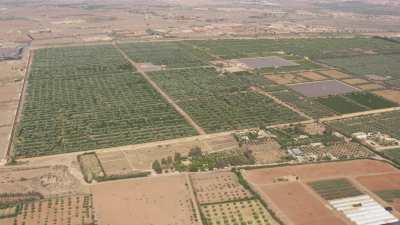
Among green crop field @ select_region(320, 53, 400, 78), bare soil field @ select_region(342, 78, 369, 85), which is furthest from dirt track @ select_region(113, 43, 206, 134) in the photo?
green crop field @ select_region(320, 53, 400, 78)

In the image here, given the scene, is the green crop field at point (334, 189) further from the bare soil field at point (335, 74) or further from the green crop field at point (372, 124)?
the bare soil field at point (335, 74)

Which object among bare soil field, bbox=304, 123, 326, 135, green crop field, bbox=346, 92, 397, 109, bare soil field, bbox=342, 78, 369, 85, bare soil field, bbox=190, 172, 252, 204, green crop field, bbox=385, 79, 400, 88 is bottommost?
bare soil field, bbox=190, 172, 252, 204

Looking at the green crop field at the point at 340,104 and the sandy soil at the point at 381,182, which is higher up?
the green crop field at the point at 340,104

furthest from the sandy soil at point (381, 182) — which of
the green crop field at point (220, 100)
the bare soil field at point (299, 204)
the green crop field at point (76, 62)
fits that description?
the green crop field at point (76, 62)

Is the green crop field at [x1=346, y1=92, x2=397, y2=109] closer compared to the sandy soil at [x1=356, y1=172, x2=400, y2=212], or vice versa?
the sandy soil at [x1=356, y1=172, x2=400, y2=212]

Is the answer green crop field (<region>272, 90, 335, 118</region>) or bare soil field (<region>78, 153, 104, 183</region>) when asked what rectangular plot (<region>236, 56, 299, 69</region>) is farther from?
bare soil field (<region>78, 153, 104, 183</region>)

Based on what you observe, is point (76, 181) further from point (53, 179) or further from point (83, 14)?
point (83, 14)

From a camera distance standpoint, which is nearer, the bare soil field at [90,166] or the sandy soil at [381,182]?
the sandy soil at [381,182]

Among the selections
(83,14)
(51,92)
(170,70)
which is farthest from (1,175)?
(83,14)
